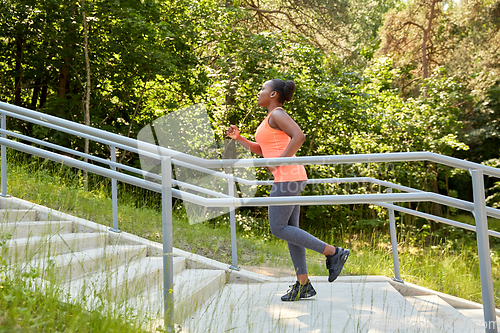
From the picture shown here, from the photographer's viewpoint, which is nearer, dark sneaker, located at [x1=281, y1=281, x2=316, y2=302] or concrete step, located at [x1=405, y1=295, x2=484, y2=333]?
concrete step, located at [x1=405, y1=295, x2=484, y2=333]

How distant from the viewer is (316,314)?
2.61 m

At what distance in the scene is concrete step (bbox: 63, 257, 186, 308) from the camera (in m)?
2.22

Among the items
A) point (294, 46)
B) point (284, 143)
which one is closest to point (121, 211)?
point (284, 143)

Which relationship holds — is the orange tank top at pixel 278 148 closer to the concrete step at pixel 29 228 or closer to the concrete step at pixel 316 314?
the concrete step at pixel 316 314

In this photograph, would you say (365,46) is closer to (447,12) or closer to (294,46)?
(447,12)

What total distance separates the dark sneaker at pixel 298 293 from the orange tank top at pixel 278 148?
746 millimetres

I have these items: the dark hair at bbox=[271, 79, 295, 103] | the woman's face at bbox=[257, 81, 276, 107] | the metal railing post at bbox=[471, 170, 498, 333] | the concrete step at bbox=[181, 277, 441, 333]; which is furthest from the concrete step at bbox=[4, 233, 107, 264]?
the metal railing post at bbox=[471, 170, 498, 333]

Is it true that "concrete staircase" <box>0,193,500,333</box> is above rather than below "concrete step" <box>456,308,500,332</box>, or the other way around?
above

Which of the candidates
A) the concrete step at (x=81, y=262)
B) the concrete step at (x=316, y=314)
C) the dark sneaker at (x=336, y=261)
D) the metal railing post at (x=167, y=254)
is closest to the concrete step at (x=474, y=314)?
the concrete step at (x=316, y=314)

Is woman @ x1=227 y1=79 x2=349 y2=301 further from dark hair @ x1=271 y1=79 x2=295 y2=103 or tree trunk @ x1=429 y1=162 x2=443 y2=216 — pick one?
tree trunk @ x1=429 y1=162 x2=443 y2=216

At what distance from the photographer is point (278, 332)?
219 cm

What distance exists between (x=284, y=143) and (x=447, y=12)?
12654mm

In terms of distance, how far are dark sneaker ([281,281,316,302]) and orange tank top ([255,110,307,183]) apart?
75 cm

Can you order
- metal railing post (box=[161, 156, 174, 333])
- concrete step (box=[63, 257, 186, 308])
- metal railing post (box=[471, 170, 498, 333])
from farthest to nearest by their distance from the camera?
concrete step (box=[63, 257, 186, 308])
metal railing post (box=[471, 170, 498, 333])
metal railing post (box=[161, 156, 174, 333])
